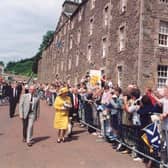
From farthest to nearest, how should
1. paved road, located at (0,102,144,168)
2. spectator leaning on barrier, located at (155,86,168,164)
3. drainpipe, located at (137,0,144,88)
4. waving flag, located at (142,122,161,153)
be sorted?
drainpipe, located at (137,0,144,88) → paved road, located at (0,102,144,168) → waving flag, located at (142,122,161,153) → spectator leaning on barrier, located at (155,86,168,164)

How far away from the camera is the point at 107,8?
93.4 feet

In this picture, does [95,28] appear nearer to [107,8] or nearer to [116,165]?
[107,8]

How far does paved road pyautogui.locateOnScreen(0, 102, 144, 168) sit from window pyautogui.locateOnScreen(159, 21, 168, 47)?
Answer: 12711 millimetres

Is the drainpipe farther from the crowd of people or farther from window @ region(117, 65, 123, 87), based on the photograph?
the crowd of people

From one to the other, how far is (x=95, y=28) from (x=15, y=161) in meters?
25.2

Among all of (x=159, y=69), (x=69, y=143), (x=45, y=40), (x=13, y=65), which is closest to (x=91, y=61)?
(x=159, y=69)

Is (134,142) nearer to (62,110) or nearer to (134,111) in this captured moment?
(134,111)

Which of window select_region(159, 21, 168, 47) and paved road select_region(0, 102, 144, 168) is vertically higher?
window select_region(159, 21, 168, 47)

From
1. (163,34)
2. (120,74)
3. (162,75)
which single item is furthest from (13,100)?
(163,34)

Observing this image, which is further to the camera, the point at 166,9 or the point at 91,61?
the point at 91,61

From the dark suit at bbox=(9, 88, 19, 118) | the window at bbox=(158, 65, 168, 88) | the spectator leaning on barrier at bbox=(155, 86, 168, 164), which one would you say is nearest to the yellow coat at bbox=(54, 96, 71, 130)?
the spectator leaning on barrier at bbox=(155, 86, 168, 164)

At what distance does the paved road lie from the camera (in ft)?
25.2

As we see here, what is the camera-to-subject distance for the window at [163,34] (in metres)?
22.0

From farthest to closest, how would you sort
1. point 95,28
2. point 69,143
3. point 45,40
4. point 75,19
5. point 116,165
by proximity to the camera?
point 45,40, point 75,19, point 95,28, point 69,143, point 116,165
